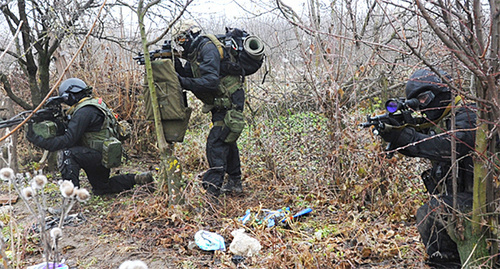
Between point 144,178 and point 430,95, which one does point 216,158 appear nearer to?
point 144,178

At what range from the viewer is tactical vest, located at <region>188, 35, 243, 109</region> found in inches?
196

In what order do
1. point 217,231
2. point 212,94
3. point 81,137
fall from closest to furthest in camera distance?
point 217,231, point 212,94, point 81,137

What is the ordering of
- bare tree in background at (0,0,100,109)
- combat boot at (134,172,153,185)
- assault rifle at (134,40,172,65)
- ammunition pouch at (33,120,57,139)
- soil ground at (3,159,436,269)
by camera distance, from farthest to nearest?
combat boot at (134,172,153,185) < bare tree in background at (0,0,100,109) < ammunition pouch at (33,120,57,139) < assault rifle at (134,40,172,65) < soil ground at (3,159,436,269)

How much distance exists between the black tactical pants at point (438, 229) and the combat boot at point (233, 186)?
270 centimetres

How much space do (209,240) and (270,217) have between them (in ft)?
2.40

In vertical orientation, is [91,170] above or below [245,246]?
above

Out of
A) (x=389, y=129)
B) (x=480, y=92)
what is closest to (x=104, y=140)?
(x=389, y=129)

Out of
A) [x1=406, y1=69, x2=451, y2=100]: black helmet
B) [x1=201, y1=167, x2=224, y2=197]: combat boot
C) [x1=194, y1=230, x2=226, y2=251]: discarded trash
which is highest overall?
[x1=406, y1=69, x2=451, y2=100]: black helmet

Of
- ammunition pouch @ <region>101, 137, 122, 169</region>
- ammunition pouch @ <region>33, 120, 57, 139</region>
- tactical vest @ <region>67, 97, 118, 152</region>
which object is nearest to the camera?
ammunition pouch @ <region>33, 120, 57, 139</region>

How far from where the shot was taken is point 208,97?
513 cm

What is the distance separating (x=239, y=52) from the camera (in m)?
5.12

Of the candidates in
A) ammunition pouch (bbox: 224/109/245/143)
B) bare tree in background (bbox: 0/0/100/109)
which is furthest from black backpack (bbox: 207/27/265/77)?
bare tree in background (bbox: 0/0/100/109)

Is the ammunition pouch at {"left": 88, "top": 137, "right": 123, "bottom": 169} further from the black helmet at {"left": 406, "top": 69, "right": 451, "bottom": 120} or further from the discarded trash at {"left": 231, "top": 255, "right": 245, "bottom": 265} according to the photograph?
the black helmet at {"left": 406, "top": 69, "right": 451, "bottom": 120}

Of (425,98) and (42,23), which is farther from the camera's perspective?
(42,23)
